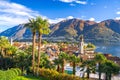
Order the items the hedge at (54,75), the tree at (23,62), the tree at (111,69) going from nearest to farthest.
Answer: the hedge at (54,75) < the tree at (111,69) < the tree at (23,62)

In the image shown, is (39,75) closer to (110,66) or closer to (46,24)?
(46,24)

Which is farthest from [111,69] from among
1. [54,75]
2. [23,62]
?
[23,62]

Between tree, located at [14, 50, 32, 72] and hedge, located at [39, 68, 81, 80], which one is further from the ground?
tree, located at [14, 50, 32, 72]

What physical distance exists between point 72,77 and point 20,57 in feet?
75.9

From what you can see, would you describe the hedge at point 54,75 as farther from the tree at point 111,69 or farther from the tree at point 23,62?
the tree at point 111,69

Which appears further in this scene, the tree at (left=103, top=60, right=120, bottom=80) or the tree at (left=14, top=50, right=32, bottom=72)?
the tree at (left=14, top=50, right=32, bottom=72)

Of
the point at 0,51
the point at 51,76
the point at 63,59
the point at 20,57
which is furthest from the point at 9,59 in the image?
the point at 51,76

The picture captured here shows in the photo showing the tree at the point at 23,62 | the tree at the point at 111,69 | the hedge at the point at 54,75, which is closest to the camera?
the hedge at the point at 54,75

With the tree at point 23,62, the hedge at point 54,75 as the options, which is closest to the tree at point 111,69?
the hedge at point 54,75

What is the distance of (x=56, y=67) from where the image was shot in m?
63.9

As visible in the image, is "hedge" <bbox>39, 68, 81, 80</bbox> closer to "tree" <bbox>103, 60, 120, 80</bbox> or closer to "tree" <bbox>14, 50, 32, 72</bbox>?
"tree" <bbox>14, 50, 32, 72</bbox>

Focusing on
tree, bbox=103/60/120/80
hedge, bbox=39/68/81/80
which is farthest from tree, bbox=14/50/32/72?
tree, bbox=103/60/120/80

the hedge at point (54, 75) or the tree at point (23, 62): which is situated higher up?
the tree at point (23, 62)

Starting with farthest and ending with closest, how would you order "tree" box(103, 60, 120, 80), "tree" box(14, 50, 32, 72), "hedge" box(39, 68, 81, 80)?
"tree" box(14, 50, 32, 72) → "tree" box(103, 60, 120, 80) → "hedge" box(39, 68, 81, 80)
